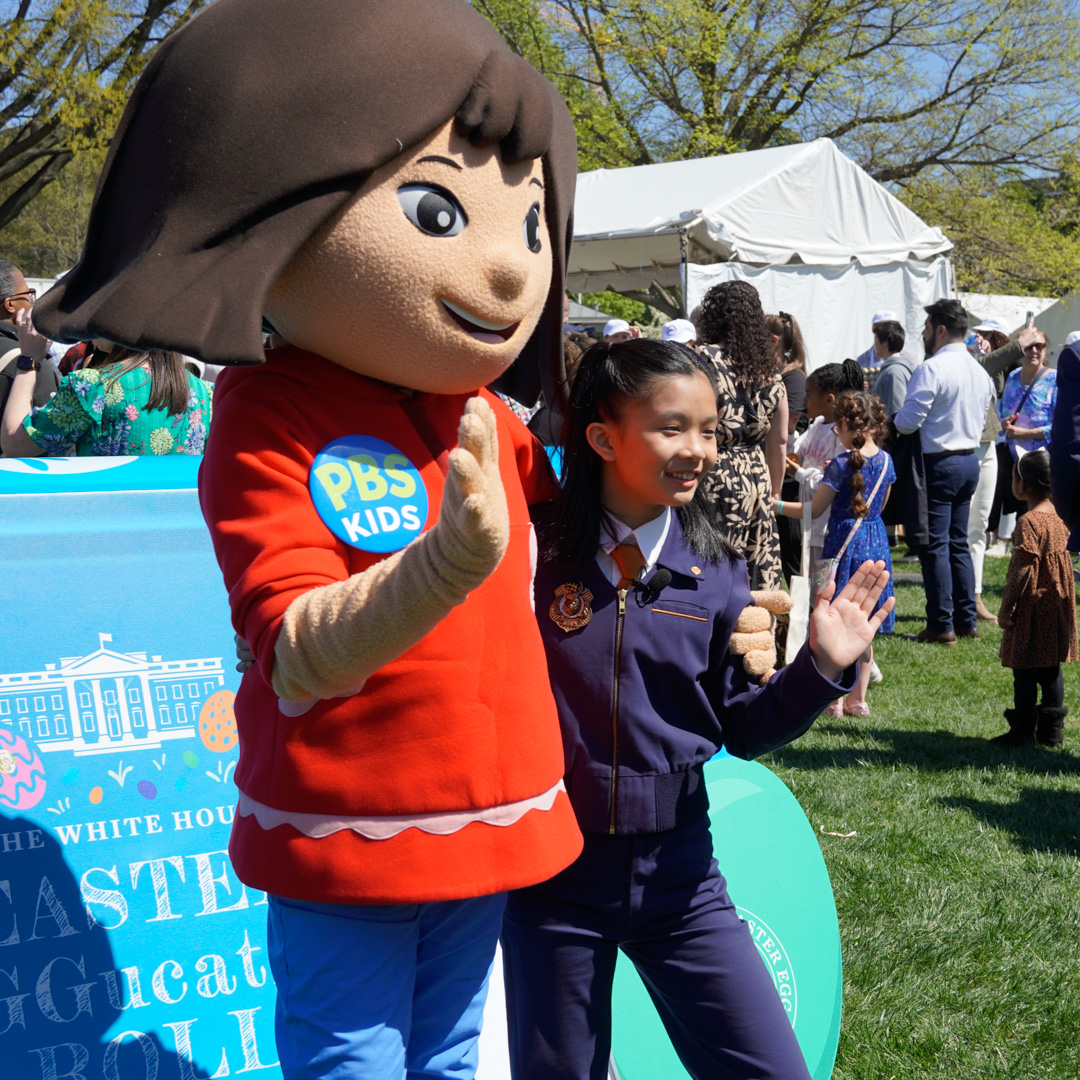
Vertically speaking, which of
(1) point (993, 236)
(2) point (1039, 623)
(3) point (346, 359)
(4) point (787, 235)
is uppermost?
(1) point (993, 236)

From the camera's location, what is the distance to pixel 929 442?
7.30 m

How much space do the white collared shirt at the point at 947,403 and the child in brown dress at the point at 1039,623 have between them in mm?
1716

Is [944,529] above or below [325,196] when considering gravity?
below

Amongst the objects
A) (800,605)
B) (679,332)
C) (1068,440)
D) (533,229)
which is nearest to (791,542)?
(679,332)

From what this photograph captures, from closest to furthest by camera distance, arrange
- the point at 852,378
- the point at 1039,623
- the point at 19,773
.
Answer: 1. the point at 19,773
2. the point at 1039,623
3. the point at 852,378

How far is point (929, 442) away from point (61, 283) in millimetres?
6605

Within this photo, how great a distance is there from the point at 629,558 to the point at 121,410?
7.10 feet

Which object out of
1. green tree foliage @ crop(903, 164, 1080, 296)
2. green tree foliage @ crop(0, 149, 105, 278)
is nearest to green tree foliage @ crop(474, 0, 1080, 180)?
green tree foliage @ crop(903, 164, 1080, 296)

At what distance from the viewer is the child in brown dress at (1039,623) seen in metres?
5.16

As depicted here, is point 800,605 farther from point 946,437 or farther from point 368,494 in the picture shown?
point 946,437

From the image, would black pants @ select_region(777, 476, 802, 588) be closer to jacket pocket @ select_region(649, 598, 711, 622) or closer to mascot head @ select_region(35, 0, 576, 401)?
jacket pocket @ select_region(649, 598, 711, 622)

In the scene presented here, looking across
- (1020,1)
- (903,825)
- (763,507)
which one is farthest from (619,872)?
(1020,1)

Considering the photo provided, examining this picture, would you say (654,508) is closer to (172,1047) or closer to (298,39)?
(298,39)

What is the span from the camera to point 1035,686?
5316 millimetres
